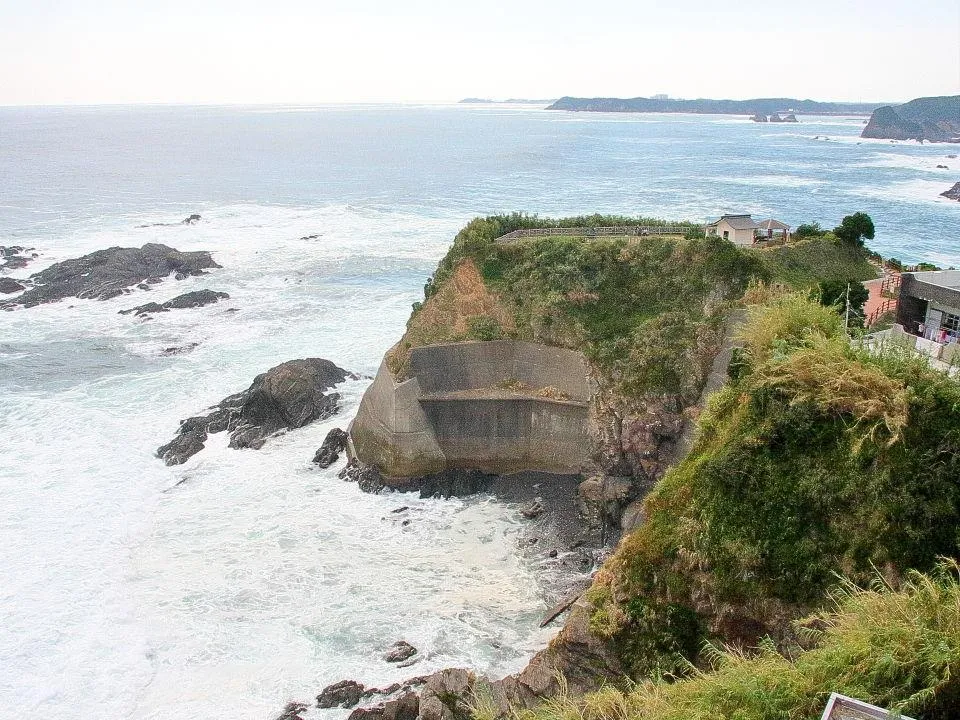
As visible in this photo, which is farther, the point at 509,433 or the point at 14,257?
the point at 14,257

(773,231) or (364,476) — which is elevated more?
(773,231)

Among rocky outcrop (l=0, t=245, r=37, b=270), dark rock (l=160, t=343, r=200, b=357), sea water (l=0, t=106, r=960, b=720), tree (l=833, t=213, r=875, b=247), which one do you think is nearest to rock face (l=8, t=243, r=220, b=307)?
sea water (l=0, t=106, r=960, b=720)

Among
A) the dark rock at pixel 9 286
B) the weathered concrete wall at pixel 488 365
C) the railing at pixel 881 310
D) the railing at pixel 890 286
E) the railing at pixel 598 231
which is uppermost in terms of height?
the railing at pixel 598 231

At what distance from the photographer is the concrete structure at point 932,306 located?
22.8 meters

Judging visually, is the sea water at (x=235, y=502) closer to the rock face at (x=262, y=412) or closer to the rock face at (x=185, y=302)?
the rock face at (x=262, y=412)

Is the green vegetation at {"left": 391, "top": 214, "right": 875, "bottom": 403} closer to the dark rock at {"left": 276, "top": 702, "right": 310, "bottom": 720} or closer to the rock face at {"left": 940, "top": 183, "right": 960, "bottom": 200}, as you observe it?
the dark rock at {"left": 276, "top": 702, "right": 310, "bottom": 720}

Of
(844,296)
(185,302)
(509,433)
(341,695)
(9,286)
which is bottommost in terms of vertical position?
(341,695)

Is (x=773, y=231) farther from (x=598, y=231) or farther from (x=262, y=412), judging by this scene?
(x=262, y=412)

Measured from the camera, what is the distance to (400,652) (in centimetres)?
2084

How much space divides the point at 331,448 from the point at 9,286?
39.8 m

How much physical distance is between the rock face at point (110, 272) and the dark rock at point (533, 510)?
132 ft

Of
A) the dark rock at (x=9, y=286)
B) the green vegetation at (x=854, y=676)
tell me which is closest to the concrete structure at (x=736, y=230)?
the green vegetation at (x=854, y=676)

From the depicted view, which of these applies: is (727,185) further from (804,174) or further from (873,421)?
(873,421)

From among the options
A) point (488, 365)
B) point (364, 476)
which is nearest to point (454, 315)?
point (488, 365)
